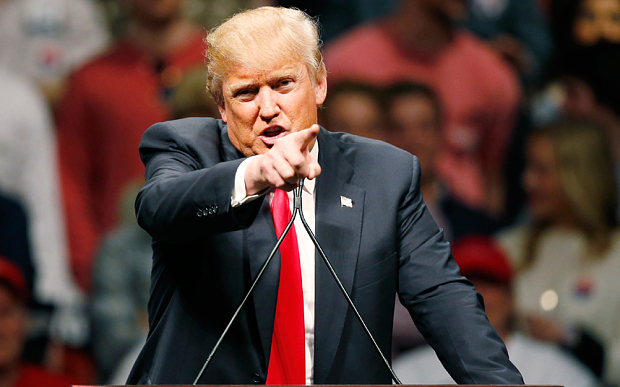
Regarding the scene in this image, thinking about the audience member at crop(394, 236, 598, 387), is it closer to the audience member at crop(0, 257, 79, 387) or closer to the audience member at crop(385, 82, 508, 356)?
the audience member at crop(385, 82, 508, 356)

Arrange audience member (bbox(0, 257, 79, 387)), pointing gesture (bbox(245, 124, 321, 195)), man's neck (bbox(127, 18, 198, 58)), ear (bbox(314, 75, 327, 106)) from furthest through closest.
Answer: man's neck (bbox(127, 18, 198, 58)), audience member (bbox(0, 257, 79, 387)), ear (bbox(314, 75, 327, 106)), pointing gesture (bbox(245, 124, 321, 195))

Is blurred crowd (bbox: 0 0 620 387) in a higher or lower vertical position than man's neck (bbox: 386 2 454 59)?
lower

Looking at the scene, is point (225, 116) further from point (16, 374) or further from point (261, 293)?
point (16, 374)

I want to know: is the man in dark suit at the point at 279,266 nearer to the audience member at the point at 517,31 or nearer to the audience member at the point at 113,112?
the audience member at the point at 113,112

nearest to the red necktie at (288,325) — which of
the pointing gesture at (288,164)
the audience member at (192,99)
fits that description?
the pointing gesture at (288,164)

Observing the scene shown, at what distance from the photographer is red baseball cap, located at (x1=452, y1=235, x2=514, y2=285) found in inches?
188

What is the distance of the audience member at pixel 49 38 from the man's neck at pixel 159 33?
0.63ft

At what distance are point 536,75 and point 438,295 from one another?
393 centimetres

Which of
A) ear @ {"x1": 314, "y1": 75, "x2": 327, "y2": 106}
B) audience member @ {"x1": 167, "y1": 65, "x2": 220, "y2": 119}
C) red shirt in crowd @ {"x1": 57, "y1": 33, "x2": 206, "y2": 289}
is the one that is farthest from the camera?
red shirt in crowd @ {"x1": 57, "y1": 33, "x2": 206, "y2": 289}

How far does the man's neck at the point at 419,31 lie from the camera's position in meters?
5.20

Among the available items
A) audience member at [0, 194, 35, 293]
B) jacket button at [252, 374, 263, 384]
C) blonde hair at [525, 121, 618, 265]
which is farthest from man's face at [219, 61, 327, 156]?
blonde hair at [525, 121, 618, 265]

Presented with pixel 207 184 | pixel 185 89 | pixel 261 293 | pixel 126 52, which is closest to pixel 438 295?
pixel 261 293

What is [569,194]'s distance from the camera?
5.25 metres

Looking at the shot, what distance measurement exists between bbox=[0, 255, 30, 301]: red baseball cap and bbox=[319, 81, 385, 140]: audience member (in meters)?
2.06
